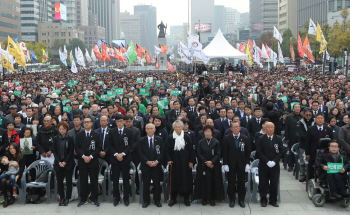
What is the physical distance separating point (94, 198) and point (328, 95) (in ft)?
33.7

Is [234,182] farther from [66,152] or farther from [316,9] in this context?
[316,9]

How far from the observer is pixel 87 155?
8375mm

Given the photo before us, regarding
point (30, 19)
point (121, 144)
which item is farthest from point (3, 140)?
point (30, 19)

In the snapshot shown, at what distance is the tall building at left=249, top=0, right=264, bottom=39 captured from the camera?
165625 mm

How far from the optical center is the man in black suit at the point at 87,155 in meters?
8.34

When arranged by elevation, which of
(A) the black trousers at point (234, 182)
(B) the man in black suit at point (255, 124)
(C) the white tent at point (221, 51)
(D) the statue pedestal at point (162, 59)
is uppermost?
(D) the statue pedestal at point (162, 59)

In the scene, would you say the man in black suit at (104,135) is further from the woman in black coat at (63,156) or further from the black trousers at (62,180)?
the black trousers at (62,180)

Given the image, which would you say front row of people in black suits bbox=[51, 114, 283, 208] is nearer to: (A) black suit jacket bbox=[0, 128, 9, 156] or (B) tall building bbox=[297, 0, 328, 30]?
(A) black suit jacket bbox=[0, 128, 9, 156]

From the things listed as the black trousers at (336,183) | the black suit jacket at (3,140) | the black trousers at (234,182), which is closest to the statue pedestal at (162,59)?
the black suit jacket at (3,140)

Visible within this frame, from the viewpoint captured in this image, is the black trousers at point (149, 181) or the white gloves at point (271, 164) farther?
the black trousers at point (149, 181)

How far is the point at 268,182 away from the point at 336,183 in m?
1.37

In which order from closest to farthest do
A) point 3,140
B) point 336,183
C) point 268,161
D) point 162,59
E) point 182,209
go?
point 336,183 → point 268,161 → point 182,209 → point 3,140 → point 162,59

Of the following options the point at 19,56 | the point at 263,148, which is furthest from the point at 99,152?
the point at 19,56

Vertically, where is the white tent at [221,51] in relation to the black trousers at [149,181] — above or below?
above
